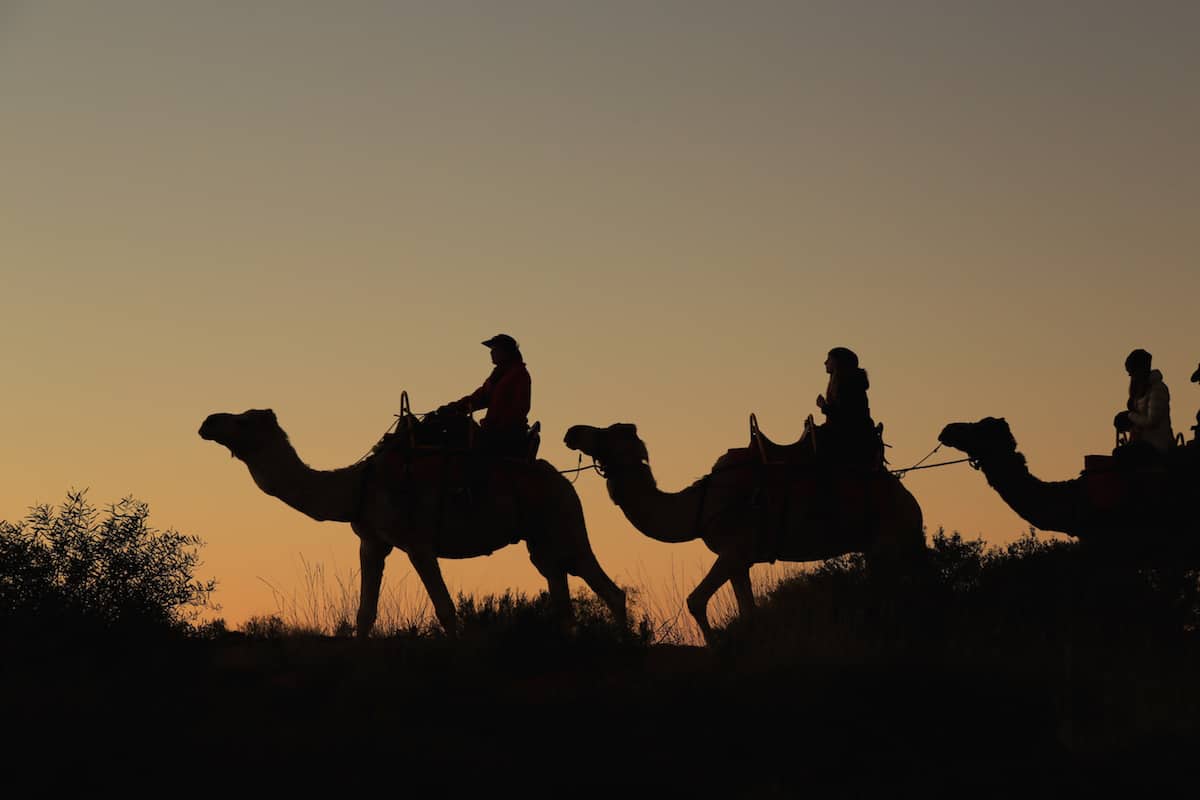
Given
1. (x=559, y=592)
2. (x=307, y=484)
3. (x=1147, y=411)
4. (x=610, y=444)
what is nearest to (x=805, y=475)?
(x=610, y=444)

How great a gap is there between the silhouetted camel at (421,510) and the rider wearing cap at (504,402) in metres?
0.24

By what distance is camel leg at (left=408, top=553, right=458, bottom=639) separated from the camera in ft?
66.7

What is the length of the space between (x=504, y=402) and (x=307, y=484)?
226 centimetres

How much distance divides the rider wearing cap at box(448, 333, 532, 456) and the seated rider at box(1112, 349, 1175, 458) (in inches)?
253

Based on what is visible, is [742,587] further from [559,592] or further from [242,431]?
[242,431]

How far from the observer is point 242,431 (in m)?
21.3

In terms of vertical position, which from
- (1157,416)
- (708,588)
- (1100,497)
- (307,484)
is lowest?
(708,588)

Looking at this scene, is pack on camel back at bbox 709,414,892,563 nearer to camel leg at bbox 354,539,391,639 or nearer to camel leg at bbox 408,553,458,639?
camel leg at bbox 408,553,458,639

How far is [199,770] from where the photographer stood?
48.2ft

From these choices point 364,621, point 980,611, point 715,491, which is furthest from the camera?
point 715,491

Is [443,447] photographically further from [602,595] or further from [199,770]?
[199,770]

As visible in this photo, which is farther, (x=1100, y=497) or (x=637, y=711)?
(x=1100, y=497)

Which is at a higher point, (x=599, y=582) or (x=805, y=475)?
(x=805, y=475)

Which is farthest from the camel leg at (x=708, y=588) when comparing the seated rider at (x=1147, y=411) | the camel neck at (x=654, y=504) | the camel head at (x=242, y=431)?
the camel head at (x=242, y=431)
